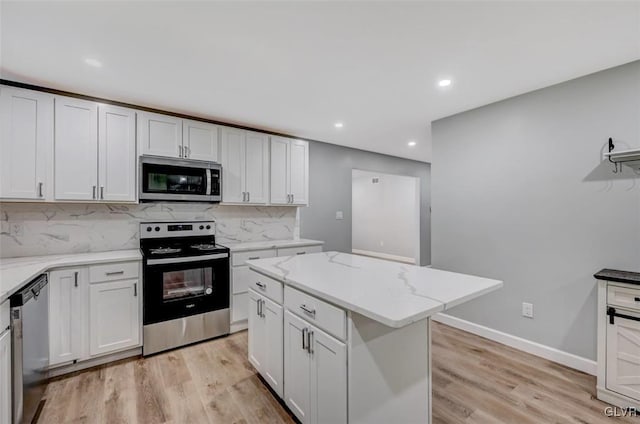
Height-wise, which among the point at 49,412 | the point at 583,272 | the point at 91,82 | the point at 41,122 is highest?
the point at 91,82

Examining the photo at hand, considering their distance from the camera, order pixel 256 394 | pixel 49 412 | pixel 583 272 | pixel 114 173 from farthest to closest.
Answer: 1. pixel 114 173
2. pixel 583 272
3. pixel 256 394
4. pixel 49 412

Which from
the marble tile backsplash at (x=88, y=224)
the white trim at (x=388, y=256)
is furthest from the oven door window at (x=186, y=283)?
the white trim at (x=388, y=256)

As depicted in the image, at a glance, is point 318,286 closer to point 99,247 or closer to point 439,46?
point 439,46

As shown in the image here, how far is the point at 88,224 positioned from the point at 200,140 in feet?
4.55

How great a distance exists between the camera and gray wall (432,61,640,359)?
2.22 metres

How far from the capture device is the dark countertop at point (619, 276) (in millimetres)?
1870

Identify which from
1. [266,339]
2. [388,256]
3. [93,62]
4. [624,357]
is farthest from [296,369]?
[388,256]

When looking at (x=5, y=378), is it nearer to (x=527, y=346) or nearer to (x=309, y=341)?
(x=309, y=341)

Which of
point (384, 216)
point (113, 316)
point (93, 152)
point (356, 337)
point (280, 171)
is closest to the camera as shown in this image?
point (356, 337)

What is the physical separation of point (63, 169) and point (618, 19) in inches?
163

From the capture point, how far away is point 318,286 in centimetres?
157

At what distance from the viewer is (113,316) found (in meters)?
2.53

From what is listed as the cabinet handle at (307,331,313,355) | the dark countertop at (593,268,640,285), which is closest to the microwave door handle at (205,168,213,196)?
the cabinet handle at (307,331,313,355)

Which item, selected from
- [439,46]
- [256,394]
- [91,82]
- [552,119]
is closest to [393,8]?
[439,46]
